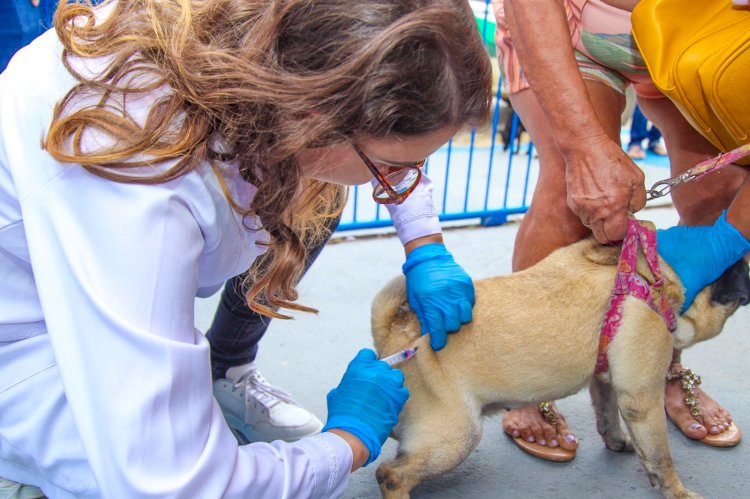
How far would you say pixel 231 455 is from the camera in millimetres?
1124

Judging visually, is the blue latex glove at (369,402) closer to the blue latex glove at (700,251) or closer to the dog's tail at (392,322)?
the dog's tail at (392,322)

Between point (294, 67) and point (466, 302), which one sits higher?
point (294, 67)

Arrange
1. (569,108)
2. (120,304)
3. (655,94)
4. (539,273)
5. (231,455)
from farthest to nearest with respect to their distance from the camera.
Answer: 1. (655,94)
2. (539,273)
3. (569,108)
4. (231,455)
5. (120,304)

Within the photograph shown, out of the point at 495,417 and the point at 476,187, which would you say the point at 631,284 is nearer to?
the point at 495,417

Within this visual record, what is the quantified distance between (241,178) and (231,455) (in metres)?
0.46

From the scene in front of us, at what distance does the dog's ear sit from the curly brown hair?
1.02m

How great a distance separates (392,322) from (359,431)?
446 mm

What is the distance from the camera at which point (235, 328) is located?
2102mm

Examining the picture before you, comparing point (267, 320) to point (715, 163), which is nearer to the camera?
point (715, 163)

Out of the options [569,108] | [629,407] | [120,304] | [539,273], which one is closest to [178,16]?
[120,304]

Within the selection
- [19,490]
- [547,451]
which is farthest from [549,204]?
[19,490]

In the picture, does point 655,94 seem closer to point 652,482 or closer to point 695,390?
point 695,390

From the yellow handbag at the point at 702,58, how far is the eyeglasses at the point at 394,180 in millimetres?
728

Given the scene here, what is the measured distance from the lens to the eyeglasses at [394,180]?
3.86 ft
